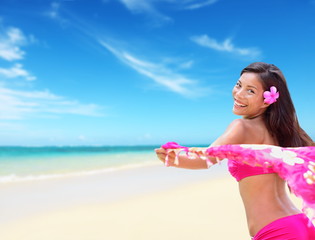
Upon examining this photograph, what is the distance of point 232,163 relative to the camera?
5.53 ft

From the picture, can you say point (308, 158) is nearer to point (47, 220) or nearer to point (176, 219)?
point (176, 219)

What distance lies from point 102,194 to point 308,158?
5720mm

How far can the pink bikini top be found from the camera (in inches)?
62.8

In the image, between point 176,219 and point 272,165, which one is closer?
point 272,165

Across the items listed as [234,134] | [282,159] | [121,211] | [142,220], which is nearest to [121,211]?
[121,211]

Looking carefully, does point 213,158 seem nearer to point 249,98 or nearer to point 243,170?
point 243,170

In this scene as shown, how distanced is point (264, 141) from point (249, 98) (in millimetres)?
242

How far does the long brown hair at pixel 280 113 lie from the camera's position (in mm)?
1723

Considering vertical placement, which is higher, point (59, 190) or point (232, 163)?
point (232, 163)

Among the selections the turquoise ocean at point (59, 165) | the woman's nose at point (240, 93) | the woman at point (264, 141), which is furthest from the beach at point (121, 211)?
the woman's nose at point (240, 93)

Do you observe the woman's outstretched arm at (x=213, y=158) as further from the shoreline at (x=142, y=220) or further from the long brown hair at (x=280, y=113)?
the shoreline at (x=142, y=220)

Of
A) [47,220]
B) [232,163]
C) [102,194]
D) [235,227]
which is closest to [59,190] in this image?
[102,194]

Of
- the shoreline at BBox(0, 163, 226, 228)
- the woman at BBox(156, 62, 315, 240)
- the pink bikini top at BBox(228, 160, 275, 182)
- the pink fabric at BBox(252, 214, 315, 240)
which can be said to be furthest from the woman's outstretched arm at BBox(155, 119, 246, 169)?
the shoreline at BBox(0, 163, 226, 228)

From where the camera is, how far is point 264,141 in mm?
1692
